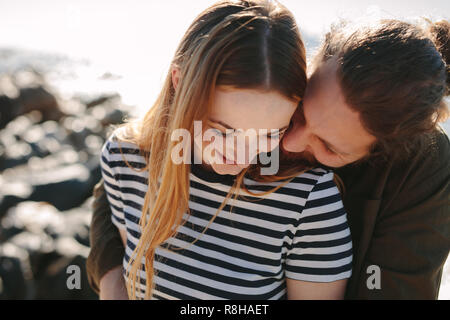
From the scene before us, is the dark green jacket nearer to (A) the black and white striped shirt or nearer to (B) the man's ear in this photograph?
(A) the black and white striped shirt

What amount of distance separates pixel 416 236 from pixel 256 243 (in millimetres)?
587

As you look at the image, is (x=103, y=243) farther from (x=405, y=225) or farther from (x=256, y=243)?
(x=405, y=225)

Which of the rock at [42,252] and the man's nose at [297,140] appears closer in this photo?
the man's nose at [297,140]

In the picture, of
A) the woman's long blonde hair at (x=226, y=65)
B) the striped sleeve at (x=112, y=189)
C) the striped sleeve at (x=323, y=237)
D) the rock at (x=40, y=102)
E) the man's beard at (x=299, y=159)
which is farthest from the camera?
the rock at (x=40, y=102)

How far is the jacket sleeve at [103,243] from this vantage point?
181 centimetres

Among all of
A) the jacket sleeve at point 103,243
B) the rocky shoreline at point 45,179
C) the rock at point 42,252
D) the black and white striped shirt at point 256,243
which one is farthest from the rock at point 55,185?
the black and white striped shirt at point 256,243

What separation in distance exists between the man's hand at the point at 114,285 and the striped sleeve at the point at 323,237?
0.87 metres

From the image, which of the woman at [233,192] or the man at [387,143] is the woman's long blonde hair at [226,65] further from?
the man at [387,143]

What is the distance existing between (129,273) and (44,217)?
1883 mm

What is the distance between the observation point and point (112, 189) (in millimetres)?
1725

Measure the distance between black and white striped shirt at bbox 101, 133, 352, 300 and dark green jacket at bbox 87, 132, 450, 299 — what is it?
0.13 meters

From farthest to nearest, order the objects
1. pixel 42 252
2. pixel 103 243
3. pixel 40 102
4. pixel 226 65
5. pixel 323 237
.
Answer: pixel 40 102
pixel 42 252
pixel 103 243
pixel 323 237
pixel 226 65

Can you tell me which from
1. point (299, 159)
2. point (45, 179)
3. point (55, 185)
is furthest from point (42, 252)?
point (299, 159)

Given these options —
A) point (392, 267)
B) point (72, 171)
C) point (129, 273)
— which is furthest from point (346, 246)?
point (72, 171)
